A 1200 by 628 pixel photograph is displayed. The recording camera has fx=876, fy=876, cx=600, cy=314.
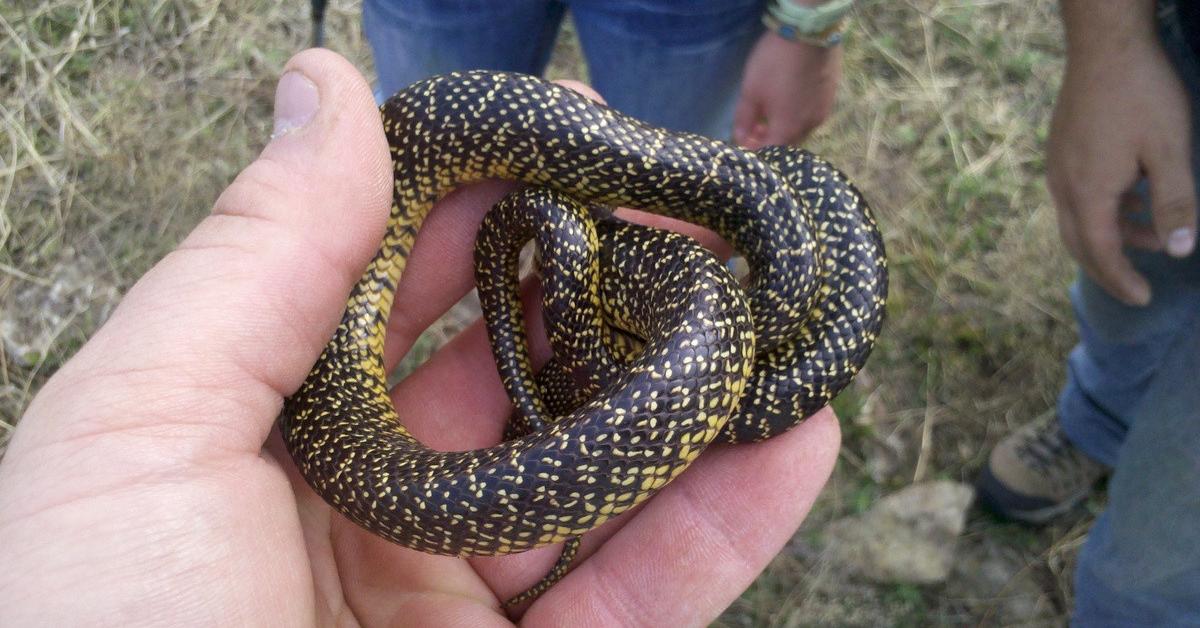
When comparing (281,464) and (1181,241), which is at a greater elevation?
(1181,241)

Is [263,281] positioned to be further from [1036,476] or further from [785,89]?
[1036,476]

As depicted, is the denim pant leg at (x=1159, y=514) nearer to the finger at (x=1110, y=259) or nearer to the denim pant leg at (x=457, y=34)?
the finger at (x=1110, y=259)

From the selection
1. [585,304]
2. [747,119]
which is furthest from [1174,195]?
[585,304]

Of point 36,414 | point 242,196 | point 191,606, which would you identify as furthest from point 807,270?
point 36,414

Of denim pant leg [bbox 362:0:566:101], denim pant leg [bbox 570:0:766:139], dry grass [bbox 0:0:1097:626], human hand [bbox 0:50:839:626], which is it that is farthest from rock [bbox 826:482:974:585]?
denim pant leg [bbox 362:0:566:101]

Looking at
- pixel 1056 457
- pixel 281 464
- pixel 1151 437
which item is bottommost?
pixel 1056 457

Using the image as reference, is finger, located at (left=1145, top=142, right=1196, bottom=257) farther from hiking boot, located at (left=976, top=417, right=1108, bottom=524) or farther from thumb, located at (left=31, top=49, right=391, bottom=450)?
thumb, located at (left=31, top=49, right=391, bottom=450)

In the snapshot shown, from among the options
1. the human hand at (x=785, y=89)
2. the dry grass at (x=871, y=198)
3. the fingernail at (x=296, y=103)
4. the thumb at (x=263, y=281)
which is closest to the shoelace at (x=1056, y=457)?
the dry grass at (x=871, y=198)
